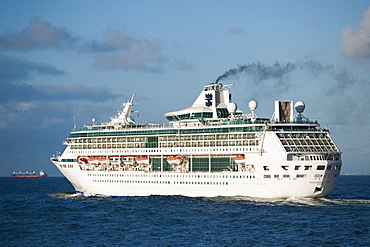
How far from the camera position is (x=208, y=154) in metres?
59.9

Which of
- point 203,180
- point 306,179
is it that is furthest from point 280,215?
point 203,180

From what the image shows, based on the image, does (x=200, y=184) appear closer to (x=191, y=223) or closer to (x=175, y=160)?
(x=175, y=160)

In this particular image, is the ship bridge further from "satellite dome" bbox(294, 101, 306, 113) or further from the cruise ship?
"satellite dome" bbox(294, 101, 306, 113)

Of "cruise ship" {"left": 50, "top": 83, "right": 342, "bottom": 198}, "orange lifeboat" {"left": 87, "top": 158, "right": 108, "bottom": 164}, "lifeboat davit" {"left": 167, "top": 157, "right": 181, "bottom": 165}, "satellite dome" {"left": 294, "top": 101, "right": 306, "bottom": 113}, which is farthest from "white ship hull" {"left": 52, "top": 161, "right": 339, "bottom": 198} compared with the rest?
"satellite dome" {"left": 294, "top": 101, "right": 306, "bottom": 113}

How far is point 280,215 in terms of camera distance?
45438 millimetres

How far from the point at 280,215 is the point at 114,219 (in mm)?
14856

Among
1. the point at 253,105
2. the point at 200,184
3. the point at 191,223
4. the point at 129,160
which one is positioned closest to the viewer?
the point at 191,223

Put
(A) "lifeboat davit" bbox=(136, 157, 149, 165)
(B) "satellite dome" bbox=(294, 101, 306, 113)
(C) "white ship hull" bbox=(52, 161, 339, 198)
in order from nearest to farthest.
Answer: (C) "white ship hull" bbox=(52, 161, 339, 198), (B) "satellite dome" bbox=(294, 101, 306, 113), (A) "lifeboat davit" bbox=(136, 157, 149, 165)

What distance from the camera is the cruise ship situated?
176 feet

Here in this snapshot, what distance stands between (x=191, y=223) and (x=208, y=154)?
16.9 m

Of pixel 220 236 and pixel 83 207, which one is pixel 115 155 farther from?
pixel 220 236

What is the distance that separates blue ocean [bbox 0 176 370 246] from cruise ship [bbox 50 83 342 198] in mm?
2133

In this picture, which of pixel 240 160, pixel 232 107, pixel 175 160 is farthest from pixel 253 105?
pixel 175 160

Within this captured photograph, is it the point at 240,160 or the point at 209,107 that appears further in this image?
the point at 209,107
